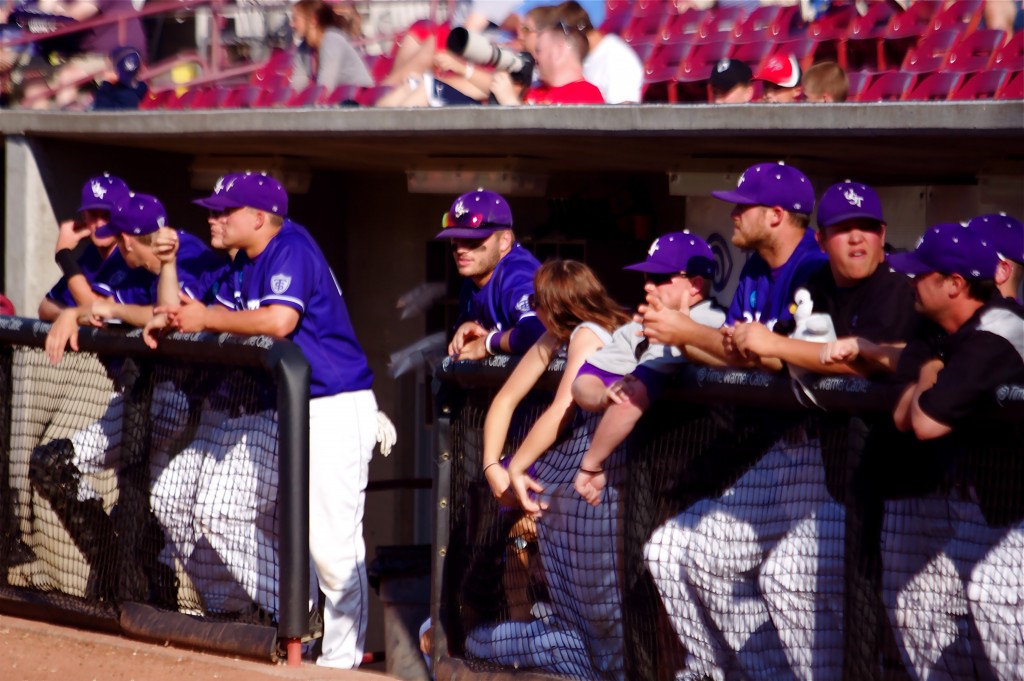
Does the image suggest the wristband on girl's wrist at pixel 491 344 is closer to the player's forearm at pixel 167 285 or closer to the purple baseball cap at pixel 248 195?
the purple baseball cap at pixel 248 195

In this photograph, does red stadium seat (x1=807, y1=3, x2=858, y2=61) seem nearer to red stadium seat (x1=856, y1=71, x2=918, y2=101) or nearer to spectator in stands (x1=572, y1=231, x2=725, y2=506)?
red stadium seat (x1=856, y1=71, x2=918, y2=101)

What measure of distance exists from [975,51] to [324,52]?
391 centimetres

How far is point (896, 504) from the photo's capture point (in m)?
3.08

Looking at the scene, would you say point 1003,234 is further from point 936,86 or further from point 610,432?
point 936,86

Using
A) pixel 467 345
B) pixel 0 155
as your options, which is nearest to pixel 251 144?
pixel 0 155

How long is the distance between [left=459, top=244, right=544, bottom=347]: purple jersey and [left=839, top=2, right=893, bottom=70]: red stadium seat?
10.9 feet

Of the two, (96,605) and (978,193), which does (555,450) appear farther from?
(978,193)

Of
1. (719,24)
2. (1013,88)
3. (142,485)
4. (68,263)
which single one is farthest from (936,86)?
(142,485)

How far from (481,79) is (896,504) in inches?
212

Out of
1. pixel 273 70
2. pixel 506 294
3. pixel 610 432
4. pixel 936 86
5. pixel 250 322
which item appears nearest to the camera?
pixel 610 432

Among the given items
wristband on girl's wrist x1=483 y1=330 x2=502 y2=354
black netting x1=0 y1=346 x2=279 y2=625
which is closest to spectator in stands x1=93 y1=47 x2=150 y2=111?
black netting x1=0 y1=346 x2=279 y2=625

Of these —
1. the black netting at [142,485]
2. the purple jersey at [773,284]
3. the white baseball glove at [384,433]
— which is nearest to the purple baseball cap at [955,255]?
the purple jersey at [773,284]

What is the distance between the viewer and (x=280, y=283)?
4.71 m

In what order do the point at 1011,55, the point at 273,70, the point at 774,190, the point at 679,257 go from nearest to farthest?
the point at 774,190 → the point at 679,257 → the point at 1011,55 → the point at 273,70
